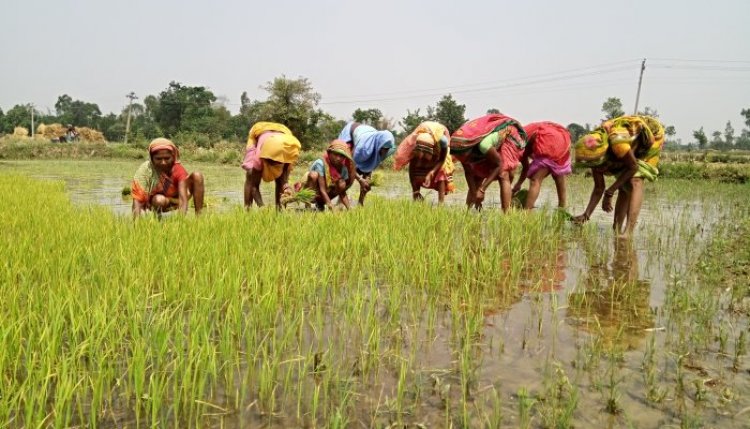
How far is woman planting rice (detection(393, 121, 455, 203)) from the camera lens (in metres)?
5.11

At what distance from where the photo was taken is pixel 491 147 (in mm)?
4824

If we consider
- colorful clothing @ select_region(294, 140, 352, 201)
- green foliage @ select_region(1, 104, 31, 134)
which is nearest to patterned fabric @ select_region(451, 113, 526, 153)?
colorful clothing @ select_region(294, 140, 352, 201)

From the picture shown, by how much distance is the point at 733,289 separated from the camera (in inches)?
104

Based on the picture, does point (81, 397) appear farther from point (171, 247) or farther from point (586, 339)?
point (586, 339)

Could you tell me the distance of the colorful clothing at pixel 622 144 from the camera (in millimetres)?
4109

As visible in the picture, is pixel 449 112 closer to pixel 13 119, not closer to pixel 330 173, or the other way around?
pixel 330 173

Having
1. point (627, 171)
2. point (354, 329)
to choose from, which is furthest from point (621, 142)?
point (354, 329)

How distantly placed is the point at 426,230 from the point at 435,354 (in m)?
2.15

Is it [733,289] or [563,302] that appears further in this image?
[733,289]

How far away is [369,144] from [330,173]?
2.16 feet

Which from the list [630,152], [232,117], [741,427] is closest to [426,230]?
[630,152]

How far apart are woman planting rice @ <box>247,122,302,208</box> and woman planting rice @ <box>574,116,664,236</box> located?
2.95 metres

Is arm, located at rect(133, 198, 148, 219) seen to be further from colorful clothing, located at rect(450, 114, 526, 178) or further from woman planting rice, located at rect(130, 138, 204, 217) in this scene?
colorful clothing, located at rect(450, 114, 526, 178)

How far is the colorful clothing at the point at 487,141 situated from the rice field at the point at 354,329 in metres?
1.40
